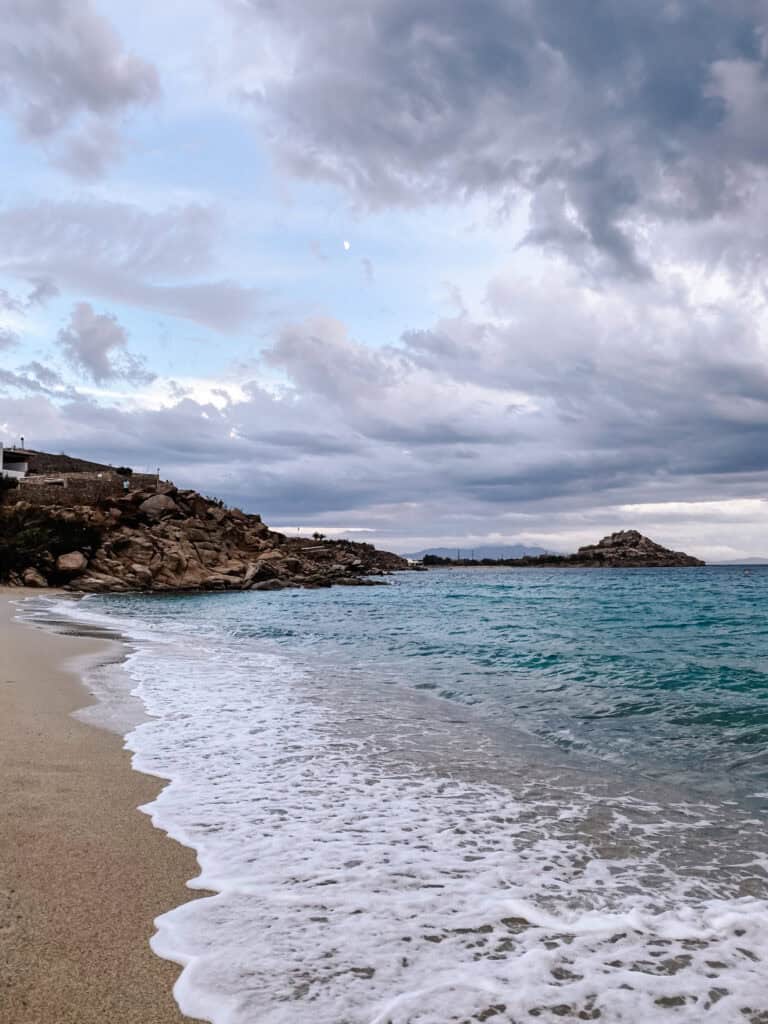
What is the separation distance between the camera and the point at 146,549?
157ft

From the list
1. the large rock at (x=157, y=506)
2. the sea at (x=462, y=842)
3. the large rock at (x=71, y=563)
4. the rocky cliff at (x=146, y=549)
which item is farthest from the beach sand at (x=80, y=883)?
the large rock at (x=157, y=506)

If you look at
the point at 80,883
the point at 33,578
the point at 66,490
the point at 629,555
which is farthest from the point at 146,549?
the point at 629,555

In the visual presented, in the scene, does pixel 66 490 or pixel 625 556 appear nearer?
pixel 66 490

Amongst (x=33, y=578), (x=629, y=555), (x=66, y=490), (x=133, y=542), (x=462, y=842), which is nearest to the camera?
(x=462, y=842)

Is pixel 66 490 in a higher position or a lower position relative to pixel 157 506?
higher

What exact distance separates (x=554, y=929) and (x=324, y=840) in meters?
1.60

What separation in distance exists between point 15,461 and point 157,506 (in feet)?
82.5

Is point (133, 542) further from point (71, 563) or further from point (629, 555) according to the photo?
point (629, 555)

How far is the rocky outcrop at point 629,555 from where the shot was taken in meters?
160

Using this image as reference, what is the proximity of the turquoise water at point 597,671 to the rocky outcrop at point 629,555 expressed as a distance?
464 ft

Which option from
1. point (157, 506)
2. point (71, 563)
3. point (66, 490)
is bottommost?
point (71, 563)

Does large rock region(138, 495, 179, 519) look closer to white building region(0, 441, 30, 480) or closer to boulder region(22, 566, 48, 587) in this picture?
boulder region(22, 566, 48, 587)

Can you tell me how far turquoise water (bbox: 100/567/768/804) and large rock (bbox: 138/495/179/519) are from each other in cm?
2753

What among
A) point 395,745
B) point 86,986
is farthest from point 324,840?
point 395,745
